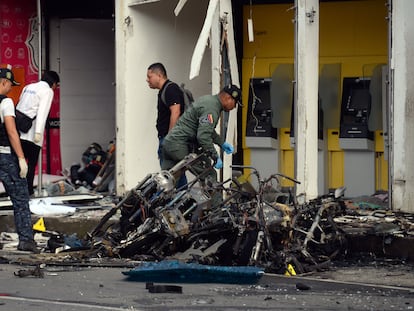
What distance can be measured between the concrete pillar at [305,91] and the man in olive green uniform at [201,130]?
1.18 m

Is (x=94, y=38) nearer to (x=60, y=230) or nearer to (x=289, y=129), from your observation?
(x=289, y=129)

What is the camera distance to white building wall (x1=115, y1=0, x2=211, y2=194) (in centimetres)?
1675

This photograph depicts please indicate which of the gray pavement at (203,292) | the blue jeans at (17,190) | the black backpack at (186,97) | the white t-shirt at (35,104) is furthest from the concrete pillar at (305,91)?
the blue jeans at (17,190)

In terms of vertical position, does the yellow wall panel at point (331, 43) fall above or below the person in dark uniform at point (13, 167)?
above

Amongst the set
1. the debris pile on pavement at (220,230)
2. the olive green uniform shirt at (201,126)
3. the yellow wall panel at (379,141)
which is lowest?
the debris pile on pavement at (220,230)

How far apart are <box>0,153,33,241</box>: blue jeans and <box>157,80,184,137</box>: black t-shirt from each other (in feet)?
7.44

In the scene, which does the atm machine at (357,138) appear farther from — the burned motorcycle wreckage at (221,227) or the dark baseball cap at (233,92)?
the burned motorcycle wreckage at (221,227)

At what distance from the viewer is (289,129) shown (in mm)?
17344

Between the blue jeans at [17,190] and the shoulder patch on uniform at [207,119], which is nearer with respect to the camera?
the blue jeans at [17,190]

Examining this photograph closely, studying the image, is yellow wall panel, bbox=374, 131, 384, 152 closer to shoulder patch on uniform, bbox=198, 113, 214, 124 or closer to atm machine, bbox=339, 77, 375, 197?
atm machine, bbox=339, 77, 375, 197

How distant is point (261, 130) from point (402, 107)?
348 centimetres

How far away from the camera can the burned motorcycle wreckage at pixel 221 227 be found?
1180 cm

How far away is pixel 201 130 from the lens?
13.5 metres

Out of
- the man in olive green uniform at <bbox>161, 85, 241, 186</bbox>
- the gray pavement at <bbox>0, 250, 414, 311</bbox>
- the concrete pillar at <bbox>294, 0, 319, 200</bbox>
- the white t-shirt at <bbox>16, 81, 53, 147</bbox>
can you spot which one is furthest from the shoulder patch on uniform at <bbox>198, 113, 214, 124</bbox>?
the white t-shirt at <bbox>16, 81, 53, 147</bbox>
